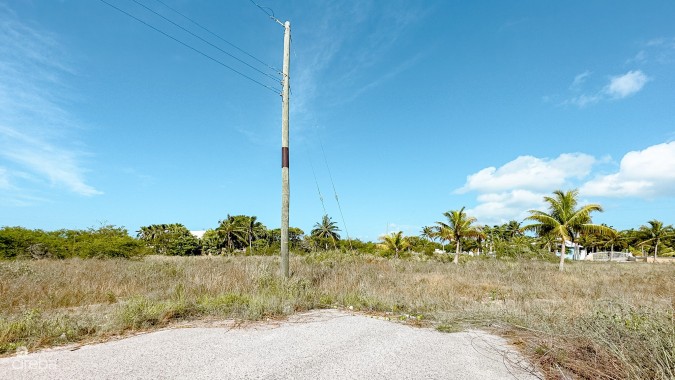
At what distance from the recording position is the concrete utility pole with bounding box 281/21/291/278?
948 centimetres

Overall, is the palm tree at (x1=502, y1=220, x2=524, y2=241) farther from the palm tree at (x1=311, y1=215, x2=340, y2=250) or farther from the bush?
the bush

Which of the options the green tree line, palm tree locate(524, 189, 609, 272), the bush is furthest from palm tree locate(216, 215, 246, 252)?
palm tree locate(524, 189, 609, 272)

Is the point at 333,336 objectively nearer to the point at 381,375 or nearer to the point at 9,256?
the point at 381,375

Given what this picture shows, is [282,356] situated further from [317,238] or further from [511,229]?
[511,229]

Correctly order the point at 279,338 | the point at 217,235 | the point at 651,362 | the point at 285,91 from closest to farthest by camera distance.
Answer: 1. the point at 651,362
2. the point at 279,338
3. the point at 285,91
4. the point at 217,235

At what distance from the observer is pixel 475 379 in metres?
3.66

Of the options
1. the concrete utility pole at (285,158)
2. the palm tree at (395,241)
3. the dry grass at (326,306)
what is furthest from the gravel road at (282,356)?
the palm tree at (395,241)

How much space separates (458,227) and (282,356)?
110ft

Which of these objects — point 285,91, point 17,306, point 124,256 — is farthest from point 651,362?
point 124,256

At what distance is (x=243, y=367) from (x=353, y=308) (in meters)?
3.99

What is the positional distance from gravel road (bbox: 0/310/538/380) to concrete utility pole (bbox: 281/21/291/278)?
4.01m

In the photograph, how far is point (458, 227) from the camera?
35.0 metres

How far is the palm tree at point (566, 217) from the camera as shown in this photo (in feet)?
86.5

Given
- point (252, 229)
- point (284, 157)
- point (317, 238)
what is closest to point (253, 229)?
point (252, 229)
